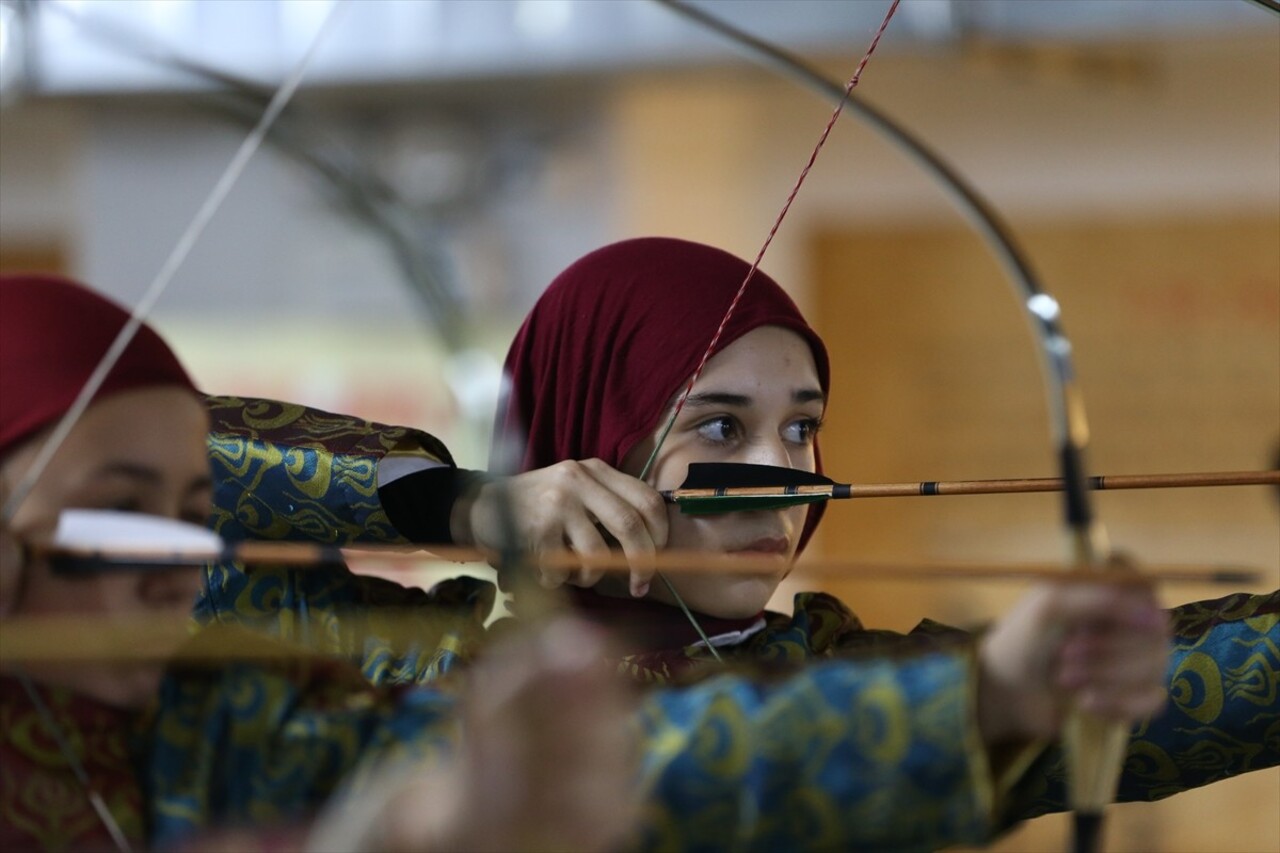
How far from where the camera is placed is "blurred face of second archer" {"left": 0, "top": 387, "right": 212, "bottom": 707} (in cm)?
87

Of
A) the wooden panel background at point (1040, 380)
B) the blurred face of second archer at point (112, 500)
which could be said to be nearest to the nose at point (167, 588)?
the blurred face of second archer at point (112, 500)

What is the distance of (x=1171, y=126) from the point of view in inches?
158

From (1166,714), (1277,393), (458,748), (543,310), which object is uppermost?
(1277,393)

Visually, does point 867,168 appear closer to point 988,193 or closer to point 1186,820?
point 988,193

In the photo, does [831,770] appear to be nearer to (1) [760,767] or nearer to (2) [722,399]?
(1) [760,767]

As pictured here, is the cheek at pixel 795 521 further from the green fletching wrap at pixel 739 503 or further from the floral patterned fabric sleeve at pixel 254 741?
the floral patterned fabric sleeve at pixel 254 741

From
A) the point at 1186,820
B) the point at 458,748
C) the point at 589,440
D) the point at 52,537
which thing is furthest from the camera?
the point at 1186,820

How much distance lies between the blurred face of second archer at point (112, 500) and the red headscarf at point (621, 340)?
0.36 meters

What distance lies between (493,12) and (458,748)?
126 inches

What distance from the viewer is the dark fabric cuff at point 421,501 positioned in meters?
1.31

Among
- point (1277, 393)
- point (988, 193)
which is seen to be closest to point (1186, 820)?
point (1277, 393)

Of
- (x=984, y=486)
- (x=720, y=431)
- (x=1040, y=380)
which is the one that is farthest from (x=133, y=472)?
(x=1040, y=380)

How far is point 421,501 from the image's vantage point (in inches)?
51.9

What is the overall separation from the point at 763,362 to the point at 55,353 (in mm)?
472
